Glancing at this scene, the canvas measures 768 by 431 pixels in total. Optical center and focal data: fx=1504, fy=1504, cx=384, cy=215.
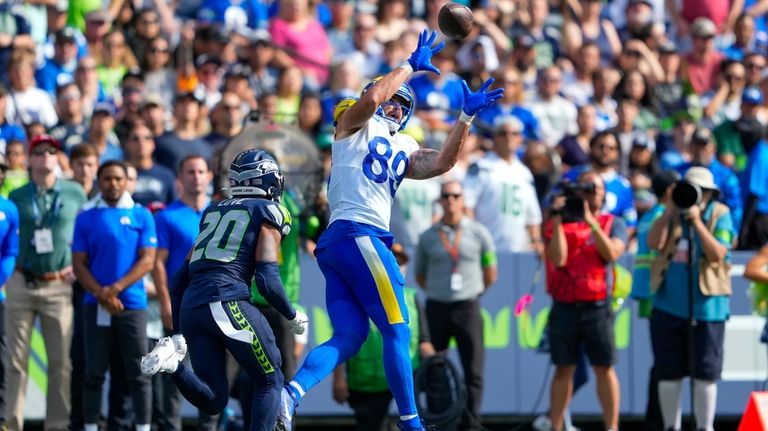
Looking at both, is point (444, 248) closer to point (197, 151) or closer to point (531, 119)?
point (197, 151)

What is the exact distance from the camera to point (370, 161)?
9.03m

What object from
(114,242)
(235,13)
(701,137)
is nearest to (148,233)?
(114,242)

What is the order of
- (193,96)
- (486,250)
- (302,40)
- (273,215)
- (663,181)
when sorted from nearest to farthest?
1. (273,215)
2. (663,181)
3. (486,250)
4. (193,96)
5. (302,40)

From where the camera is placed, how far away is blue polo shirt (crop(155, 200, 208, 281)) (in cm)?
1135

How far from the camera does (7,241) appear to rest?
11.0 metres

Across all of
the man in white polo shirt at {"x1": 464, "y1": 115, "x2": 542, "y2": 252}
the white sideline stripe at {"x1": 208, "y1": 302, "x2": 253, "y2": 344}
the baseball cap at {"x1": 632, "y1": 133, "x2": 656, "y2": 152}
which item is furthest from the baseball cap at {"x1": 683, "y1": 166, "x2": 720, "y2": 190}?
the white sideline stripe at {"x1": 208, "y1": 302, "x2": 253, "y2": 344}

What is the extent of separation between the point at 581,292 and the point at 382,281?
3.33 m

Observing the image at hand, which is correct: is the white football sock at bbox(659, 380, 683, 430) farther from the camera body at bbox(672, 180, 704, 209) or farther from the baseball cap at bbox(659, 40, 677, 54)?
the baseball cap at bbox(659, 40, 677, 54)

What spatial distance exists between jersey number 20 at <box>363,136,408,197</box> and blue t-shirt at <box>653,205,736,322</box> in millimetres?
3182

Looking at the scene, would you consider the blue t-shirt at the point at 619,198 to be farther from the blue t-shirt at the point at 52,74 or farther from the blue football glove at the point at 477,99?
the blue t-shirt at the point at 52,74

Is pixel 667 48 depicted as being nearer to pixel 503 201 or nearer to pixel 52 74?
pixel 503 201

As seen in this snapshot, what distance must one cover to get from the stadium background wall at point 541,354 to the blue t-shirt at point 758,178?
47.0 inches

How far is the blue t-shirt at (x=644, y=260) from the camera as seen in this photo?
11.9 meters

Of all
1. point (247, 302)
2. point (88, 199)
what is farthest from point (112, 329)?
point (247, 302)
